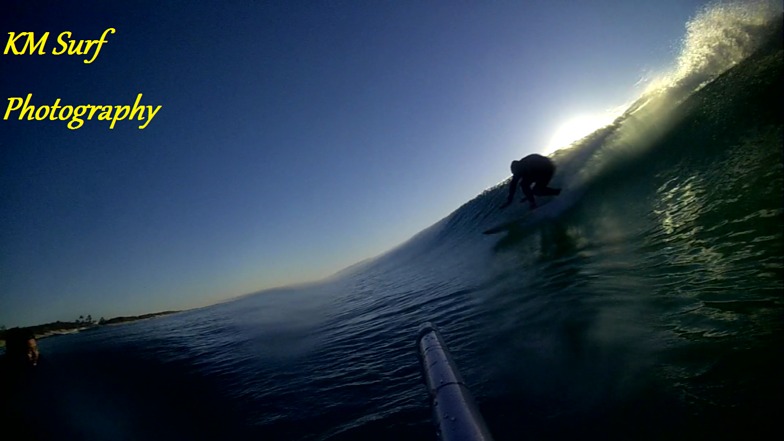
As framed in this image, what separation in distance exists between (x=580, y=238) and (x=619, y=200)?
3.91 metres

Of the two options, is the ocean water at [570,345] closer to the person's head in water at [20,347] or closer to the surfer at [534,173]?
the person's head in water at [20,347]

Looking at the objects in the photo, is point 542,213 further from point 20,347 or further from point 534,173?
point 20,347

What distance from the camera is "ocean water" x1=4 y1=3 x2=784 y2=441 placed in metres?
3.15

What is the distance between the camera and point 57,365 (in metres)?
11.6

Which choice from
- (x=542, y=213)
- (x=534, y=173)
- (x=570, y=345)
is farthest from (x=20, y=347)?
(x=534, y=173)

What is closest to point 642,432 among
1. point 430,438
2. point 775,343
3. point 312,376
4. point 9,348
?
point 775,343

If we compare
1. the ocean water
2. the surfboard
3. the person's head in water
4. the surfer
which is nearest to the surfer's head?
the surfer

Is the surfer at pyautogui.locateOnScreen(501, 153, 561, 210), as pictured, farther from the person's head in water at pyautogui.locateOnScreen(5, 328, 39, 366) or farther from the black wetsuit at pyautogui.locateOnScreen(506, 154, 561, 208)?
the person's head in water at pyautogui.locateOnScreen(5, 328, 39, 366)

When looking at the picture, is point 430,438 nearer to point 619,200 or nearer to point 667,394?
point 667,394

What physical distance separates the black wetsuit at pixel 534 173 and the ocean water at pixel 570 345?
207 cm

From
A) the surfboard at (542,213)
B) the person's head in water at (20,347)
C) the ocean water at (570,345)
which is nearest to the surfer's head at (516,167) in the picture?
the surfboard at (542,213)

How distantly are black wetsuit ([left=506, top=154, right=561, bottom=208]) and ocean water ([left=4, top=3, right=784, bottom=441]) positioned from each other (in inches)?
81.7

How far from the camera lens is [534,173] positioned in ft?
50.8

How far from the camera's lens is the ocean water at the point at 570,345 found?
10.3 feet
